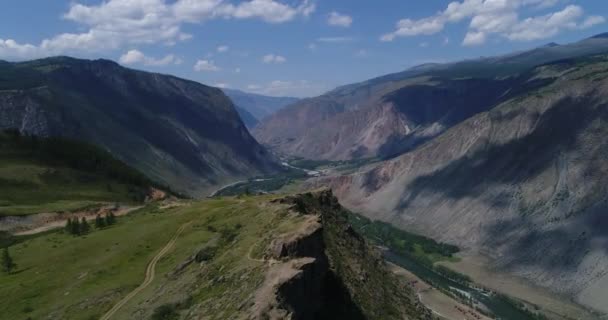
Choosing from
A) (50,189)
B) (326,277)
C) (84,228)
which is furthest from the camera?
(50,189)

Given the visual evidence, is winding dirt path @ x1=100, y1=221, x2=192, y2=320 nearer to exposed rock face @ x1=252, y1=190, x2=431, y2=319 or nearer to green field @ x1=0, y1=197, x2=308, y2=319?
green field @ x1=0, y1=197, x2=308, y2=319

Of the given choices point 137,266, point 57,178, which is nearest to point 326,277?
point 137,266

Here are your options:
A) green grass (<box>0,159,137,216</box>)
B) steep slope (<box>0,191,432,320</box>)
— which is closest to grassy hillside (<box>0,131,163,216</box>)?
green grass (<box>0,159,137,216</box>)

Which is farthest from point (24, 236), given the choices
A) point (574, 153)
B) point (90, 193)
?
point (574, 153)

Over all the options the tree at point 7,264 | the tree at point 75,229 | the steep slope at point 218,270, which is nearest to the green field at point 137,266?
the steep slope at point 218,270

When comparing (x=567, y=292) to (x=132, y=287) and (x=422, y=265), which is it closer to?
(x=422, y=265)

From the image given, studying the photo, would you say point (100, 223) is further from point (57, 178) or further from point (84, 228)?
point (57, 178)
